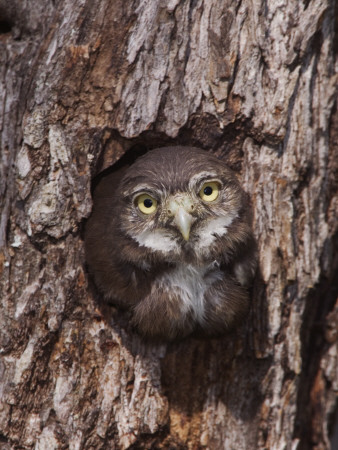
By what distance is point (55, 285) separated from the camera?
3328 millimetres

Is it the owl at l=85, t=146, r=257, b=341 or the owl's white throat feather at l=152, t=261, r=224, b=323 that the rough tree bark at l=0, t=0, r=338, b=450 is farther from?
the owl's white throat feather at l=152, t=261, r=224, b=323

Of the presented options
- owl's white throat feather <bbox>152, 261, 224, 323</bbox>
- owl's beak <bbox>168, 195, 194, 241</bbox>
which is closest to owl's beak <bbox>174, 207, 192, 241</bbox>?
owl's beak <bbox>168, 195, 194, 241</bbox>

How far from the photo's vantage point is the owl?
3145 millimetres

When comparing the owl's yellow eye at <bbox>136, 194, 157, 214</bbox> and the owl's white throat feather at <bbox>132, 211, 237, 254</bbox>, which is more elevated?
the owl's yellow eye at <bbox>136, 194, 157, 214</bbox>

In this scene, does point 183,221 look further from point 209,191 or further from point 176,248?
point 209,191

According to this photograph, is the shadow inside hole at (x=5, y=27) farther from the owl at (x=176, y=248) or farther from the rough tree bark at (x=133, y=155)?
the owl at (x=176, y=248)

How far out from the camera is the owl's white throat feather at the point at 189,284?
3.24 metres

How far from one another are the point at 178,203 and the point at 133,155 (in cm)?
80

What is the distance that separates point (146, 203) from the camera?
3.21 meters

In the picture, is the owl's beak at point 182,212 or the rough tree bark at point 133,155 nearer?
the owl's beak at point 182,212

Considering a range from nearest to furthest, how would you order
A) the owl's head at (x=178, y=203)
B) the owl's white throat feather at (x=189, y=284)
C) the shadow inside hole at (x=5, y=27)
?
the owl's head at (x=178, y=203), the owl's white throat feather at (x=189, y=284), the shadow inside hole at (x=5, y=27)

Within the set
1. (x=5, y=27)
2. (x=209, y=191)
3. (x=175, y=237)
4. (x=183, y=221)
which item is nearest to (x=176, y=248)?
(x=175, y=237)

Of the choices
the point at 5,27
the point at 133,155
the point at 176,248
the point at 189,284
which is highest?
the point at 5,27

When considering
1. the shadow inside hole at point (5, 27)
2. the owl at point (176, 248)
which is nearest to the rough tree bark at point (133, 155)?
the shadow inside hole at point (5, 27)
